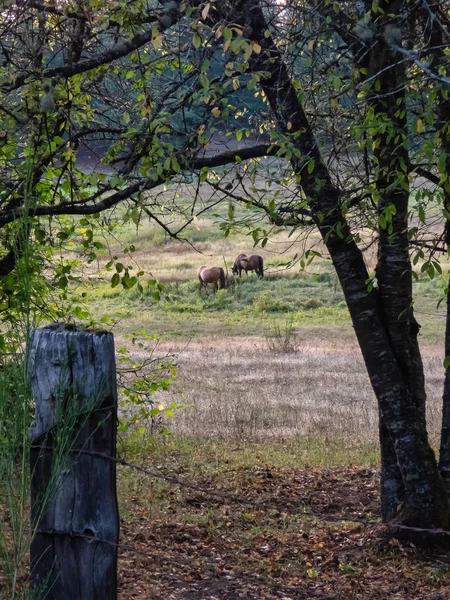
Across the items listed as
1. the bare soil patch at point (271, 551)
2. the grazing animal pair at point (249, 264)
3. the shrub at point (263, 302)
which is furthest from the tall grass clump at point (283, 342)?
the bare soil patch at point (271, 551)

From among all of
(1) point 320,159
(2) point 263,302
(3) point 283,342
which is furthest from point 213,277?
(1) point 320,159

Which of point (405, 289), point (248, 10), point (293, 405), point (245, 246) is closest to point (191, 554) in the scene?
point (405, 289)

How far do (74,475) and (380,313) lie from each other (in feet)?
13.0

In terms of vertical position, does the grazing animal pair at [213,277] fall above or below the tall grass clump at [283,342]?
above

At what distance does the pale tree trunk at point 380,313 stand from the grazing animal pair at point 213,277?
101ft

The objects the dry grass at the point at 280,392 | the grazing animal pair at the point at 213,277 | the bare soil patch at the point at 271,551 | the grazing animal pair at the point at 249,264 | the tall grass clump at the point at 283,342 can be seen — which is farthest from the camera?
the grazing animal pair at the point at 249,264

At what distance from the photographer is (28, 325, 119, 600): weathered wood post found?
258 cm

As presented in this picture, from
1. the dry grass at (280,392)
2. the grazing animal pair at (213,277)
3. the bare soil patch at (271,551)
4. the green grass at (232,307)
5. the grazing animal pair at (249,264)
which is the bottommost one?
the bare soil patch at (271,551)

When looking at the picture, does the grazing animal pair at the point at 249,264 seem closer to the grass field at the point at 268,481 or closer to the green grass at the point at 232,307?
the green grass at the point at 232,307

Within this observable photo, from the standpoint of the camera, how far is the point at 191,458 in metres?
9.41

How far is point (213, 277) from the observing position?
37.2 meters

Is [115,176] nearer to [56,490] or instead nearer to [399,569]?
[56,490]

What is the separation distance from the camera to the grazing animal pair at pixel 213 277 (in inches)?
1452

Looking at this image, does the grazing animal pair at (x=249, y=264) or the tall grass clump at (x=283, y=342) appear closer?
the tall grass clump at (x=283, y=342)
